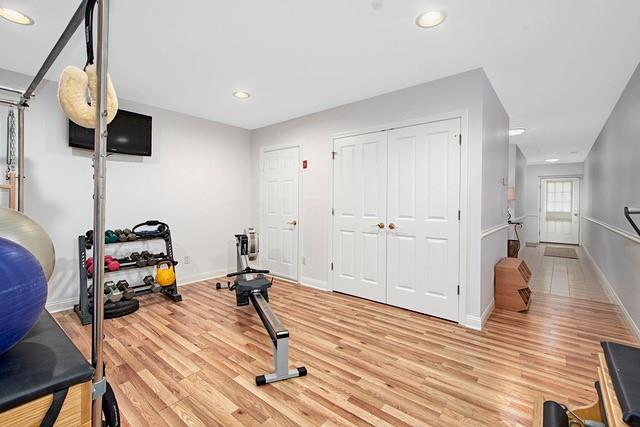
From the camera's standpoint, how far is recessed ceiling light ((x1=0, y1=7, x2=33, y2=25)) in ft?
6.56

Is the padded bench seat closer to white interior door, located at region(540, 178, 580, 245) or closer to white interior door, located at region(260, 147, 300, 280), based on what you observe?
white interior door, located at region(260, 147, 300, 280)

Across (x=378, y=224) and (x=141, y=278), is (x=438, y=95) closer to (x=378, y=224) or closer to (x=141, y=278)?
(x=378, y=224)

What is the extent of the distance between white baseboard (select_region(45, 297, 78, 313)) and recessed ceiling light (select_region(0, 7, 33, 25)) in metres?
2.62

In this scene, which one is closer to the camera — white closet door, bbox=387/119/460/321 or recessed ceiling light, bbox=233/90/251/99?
white closet door, bbox=387/119/460/321

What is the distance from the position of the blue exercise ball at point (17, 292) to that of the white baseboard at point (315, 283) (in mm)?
3456

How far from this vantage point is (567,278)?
4.82 m

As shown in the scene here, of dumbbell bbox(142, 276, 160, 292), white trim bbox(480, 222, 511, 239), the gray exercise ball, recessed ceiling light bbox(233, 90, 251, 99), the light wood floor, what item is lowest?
the light wood floor

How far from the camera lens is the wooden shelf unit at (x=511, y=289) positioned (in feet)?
10.6

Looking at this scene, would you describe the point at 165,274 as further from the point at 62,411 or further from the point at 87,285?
the point at 62,411

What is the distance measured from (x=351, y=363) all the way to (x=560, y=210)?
10.1 metres

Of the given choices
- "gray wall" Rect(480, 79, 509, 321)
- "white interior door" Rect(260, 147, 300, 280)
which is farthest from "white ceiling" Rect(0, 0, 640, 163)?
"white interior door" Rect(260, 147, 300, 280)

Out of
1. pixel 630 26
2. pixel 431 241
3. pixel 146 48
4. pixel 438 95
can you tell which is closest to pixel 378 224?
pixel 431 241

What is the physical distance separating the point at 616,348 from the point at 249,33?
284cm

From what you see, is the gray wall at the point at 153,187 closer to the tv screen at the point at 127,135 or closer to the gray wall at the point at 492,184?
the tv screen at the point at 127,135
